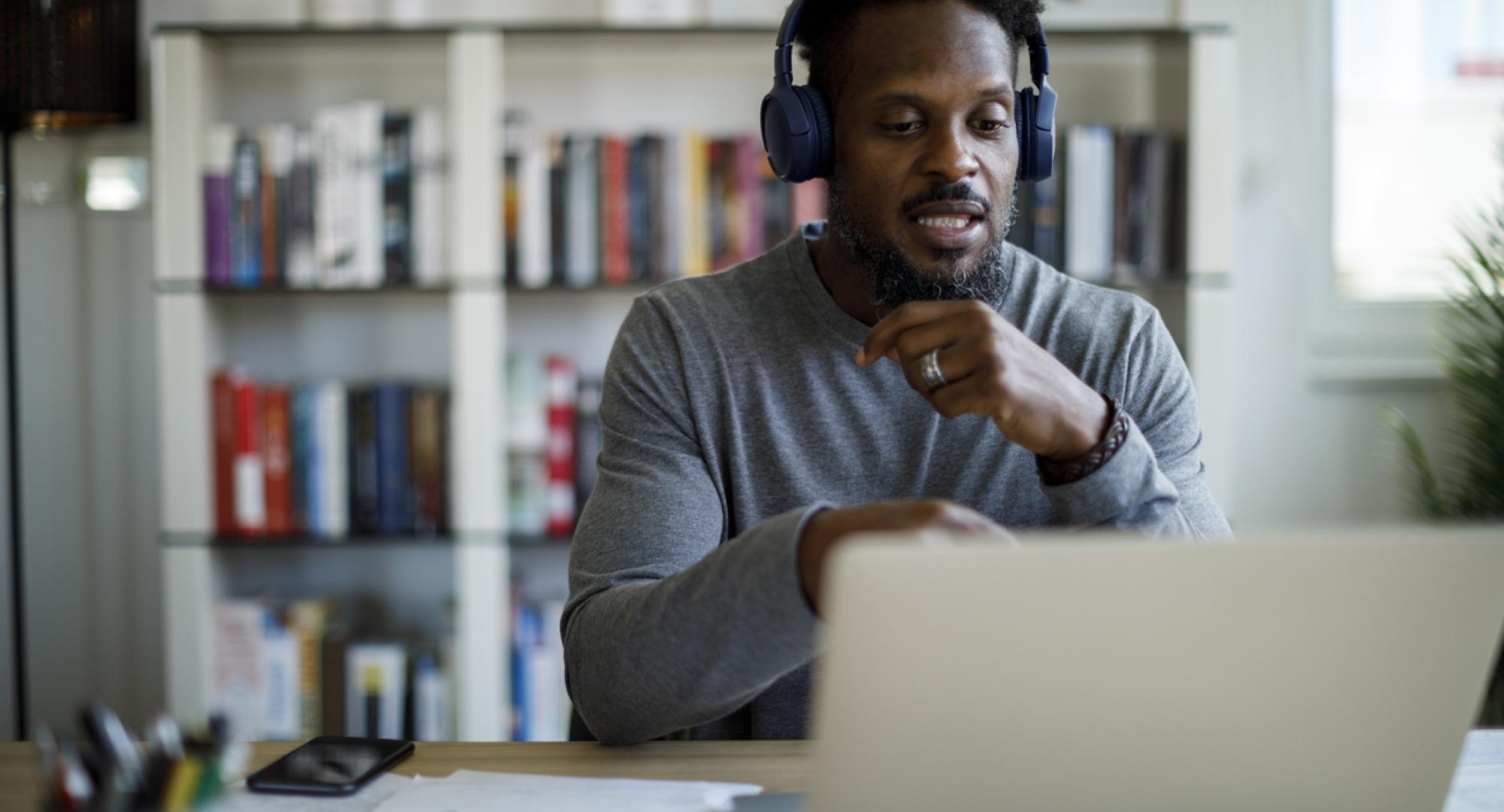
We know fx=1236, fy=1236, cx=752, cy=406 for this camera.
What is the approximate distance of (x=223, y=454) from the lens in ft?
7.31

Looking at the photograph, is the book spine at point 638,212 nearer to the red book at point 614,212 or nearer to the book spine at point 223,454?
the red book at point 614,212

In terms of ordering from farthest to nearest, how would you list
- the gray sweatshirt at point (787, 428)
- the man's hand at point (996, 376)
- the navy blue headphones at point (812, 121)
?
the navy blue headphones at point (812, 121), the gray sweatshirt at point (787, 428), the man's hand at point (996, 376)

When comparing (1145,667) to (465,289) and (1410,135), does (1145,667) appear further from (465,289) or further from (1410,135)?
(1410,135)

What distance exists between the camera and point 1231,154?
84.0 inches

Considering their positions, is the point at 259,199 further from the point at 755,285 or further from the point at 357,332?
the point at 755,285

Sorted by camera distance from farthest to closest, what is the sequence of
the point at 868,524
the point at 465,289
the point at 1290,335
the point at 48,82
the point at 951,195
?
the point at 1290,335 → the point at 465,289 → the point at 48,82 → the point at 951,195 → the point at 868,524

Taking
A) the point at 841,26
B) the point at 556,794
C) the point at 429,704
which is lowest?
the point at 429,704

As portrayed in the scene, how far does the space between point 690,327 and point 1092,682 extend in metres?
0.76

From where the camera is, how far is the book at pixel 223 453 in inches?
87.4

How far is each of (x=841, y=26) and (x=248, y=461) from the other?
148 cm

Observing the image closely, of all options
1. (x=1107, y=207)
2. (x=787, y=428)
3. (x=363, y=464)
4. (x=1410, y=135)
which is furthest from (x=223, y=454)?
(x=1410, y=135)

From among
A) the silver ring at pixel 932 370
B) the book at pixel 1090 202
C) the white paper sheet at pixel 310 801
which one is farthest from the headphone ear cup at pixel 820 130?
the book at pixel 1090 202

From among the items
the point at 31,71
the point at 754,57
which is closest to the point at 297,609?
the point at 31,71

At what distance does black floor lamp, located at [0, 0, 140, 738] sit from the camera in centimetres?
200
